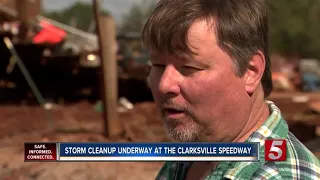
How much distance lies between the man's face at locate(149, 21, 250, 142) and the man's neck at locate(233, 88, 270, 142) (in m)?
0.05

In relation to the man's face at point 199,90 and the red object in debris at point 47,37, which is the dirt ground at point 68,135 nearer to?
the red object in debris at point 47,37

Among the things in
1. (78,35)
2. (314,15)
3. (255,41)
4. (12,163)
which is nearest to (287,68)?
(314,15)

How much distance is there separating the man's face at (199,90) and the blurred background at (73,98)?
8.18 ft

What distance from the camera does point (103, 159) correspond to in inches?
34.3

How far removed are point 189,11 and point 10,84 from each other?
1029cm

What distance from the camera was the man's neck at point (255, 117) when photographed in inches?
41.2

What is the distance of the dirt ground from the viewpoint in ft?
11.6

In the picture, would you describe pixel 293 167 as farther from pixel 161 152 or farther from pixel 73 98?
pixel 73 98

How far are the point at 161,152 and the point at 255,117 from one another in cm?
26

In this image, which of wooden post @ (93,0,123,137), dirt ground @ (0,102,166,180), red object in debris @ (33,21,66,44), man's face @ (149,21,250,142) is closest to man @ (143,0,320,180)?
man's face @ (149,21,250,142)

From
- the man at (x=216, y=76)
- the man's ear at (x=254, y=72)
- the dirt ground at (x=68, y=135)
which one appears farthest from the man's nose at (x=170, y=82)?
the dirt ground at (x=68, y=135)

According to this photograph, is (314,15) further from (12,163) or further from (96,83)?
(12,163)

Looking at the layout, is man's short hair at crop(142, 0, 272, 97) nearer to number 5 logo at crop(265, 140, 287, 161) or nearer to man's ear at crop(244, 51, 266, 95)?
man's ear at crop(244, 51, 266, 95)

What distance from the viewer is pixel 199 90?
94cm
